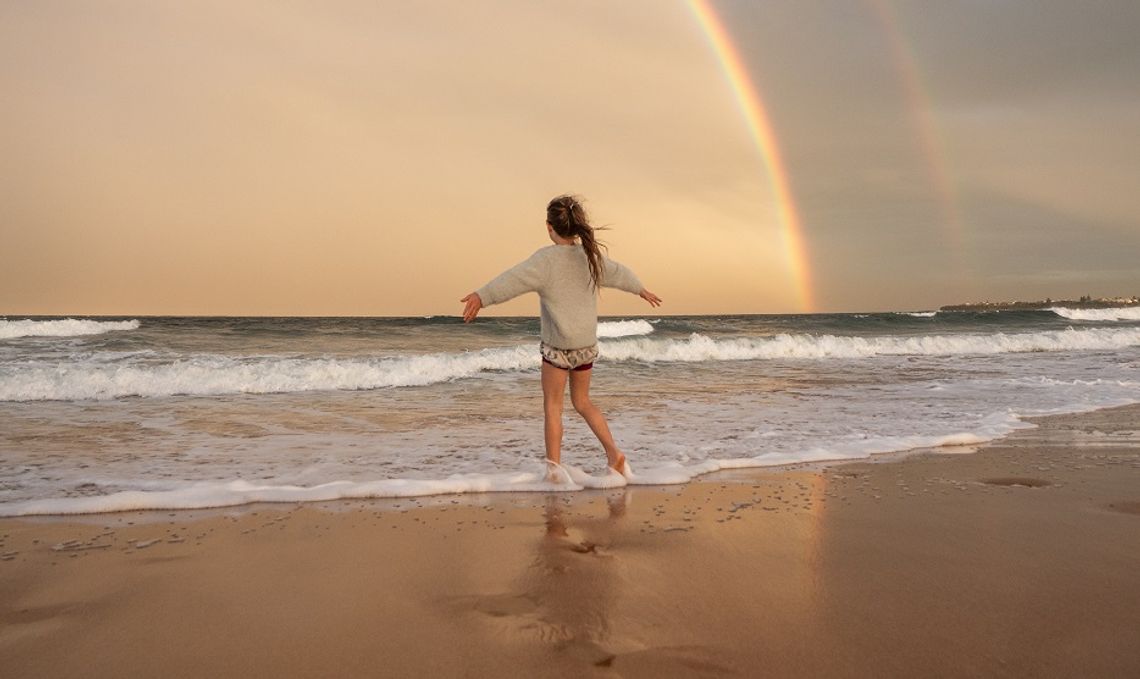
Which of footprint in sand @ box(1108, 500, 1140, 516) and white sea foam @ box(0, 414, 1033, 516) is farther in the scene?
white sea foam @ box(0, 414, 1033, 516)

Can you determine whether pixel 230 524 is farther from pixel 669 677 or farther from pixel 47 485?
pixel 669 677

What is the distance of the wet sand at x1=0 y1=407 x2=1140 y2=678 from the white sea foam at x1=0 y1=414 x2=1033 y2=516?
0.71 feet

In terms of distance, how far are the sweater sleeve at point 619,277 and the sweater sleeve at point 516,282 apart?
52cm

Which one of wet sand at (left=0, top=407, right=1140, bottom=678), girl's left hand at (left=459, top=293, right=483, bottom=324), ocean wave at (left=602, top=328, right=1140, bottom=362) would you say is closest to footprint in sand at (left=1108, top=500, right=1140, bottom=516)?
wet sand at (left=0, top=407, right=1140, bottom=678)

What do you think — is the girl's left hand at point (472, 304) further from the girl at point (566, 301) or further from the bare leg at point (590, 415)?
the bare leg at point (590, 415)

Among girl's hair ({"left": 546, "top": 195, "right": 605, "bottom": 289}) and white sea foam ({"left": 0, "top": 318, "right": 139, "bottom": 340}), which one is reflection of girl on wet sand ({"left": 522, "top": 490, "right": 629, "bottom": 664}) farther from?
white sea foam ({"left": 0, "top": 318, "right": 139, "bottom": 340})

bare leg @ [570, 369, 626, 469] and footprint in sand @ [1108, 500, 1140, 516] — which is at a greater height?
bare leg @ [570, 369, 626, 469]

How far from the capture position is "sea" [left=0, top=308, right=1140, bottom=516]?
5.53m

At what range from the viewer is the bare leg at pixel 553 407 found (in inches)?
219

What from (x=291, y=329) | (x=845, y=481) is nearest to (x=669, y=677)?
(x=845, y=481)

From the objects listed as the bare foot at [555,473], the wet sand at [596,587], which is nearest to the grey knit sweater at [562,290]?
the bare foot at [555,473]

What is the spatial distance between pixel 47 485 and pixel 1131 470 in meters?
8.18

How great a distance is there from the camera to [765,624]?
2.68 metres

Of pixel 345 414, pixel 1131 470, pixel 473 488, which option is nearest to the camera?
pixel 473 488
